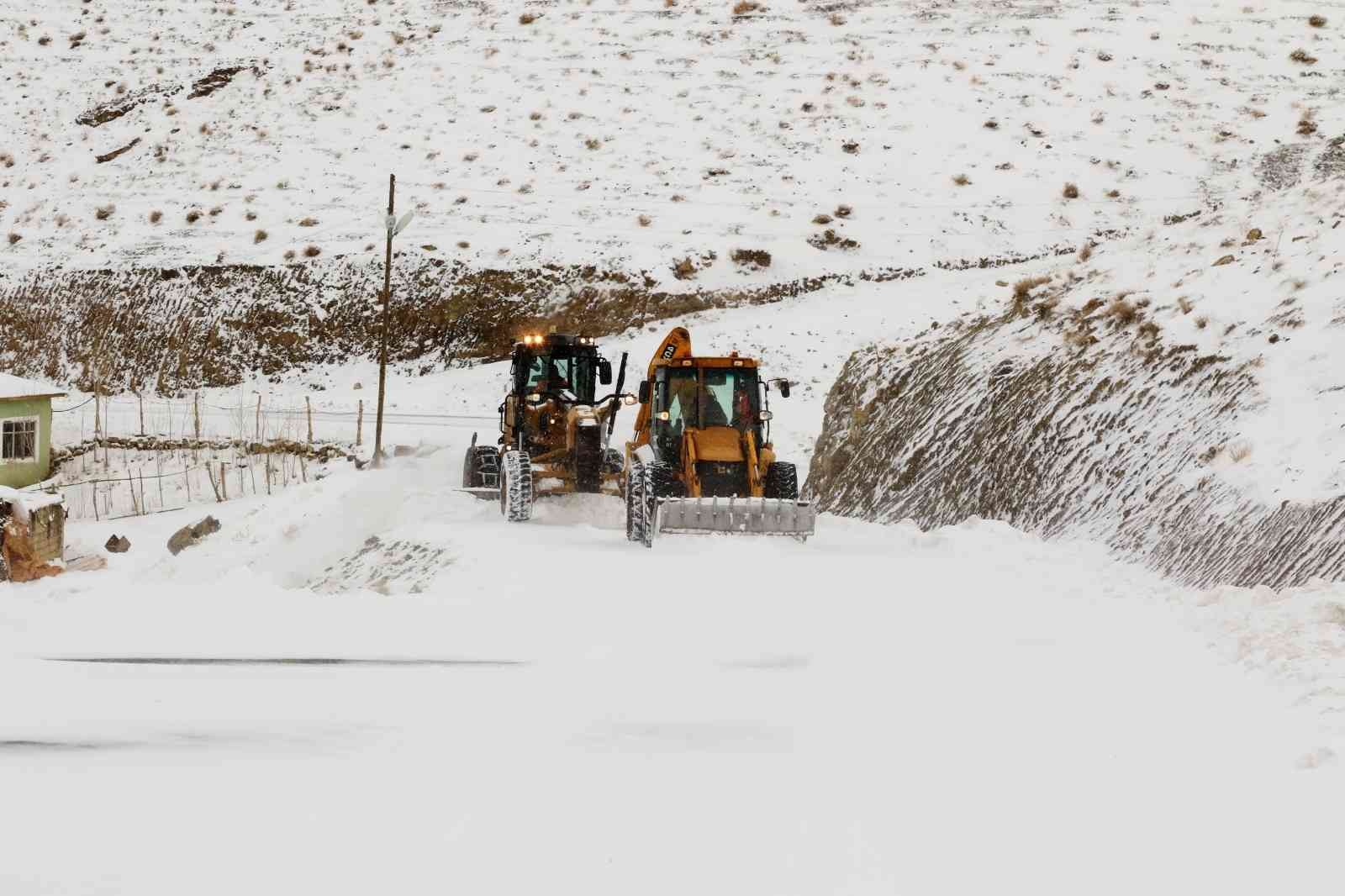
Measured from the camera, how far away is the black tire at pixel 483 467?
68.7ft

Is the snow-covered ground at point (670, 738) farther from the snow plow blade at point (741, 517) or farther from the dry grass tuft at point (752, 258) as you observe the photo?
the dry grass tuft at point (752, 258)

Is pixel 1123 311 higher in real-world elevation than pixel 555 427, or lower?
higher

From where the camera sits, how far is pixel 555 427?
20203 mm

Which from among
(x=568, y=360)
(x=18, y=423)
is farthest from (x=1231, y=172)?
(x=18, y=423)

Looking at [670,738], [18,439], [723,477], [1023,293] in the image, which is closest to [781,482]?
[723,477]

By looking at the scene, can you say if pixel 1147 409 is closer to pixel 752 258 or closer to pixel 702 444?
pixel 702 444

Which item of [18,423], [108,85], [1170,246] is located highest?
[108,85]

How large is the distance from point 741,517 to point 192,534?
14535 mm

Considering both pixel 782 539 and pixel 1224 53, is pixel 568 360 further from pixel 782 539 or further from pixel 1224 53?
pixel 1224 53

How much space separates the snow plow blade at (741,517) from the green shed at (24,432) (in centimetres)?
2293

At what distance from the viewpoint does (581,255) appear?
40.3m

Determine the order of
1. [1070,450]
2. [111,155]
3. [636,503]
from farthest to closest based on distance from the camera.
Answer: [111,155] → [636,503] → [1070,450]

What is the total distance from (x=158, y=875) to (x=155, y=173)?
46875 millimetres

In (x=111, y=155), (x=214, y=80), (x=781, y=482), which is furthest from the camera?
(x=214, y=80)
